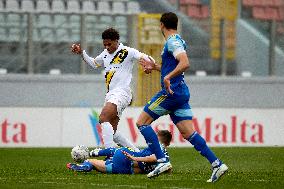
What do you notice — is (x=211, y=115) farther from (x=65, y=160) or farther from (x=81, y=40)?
(x=65, y=160)

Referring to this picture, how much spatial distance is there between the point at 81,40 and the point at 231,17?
424cm

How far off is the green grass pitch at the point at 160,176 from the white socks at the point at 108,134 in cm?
77

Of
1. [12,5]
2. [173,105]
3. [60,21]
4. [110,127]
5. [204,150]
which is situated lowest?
[110,127]

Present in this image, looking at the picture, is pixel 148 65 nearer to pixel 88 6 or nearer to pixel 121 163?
pixel 121 163

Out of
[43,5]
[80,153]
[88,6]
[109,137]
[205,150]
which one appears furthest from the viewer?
[88,6]

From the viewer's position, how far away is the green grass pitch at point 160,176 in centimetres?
1108

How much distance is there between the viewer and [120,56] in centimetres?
1471

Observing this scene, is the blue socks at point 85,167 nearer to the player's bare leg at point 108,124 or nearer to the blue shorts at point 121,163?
the blue shorts at point 121,163

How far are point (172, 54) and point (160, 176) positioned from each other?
1.78 metres

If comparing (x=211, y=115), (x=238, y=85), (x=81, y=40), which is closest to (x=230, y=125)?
(x=211, y=115)

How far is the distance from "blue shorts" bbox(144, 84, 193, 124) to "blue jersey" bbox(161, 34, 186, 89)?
0.10m

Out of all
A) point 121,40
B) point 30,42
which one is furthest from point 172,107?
point 121,40

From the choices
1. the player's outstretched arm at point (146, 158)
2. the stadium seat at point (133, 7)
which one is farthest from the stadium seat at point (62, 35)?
the player's outstretched arm at point (146, 158)

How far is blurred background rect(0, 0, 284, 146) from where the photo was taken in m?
21.4
